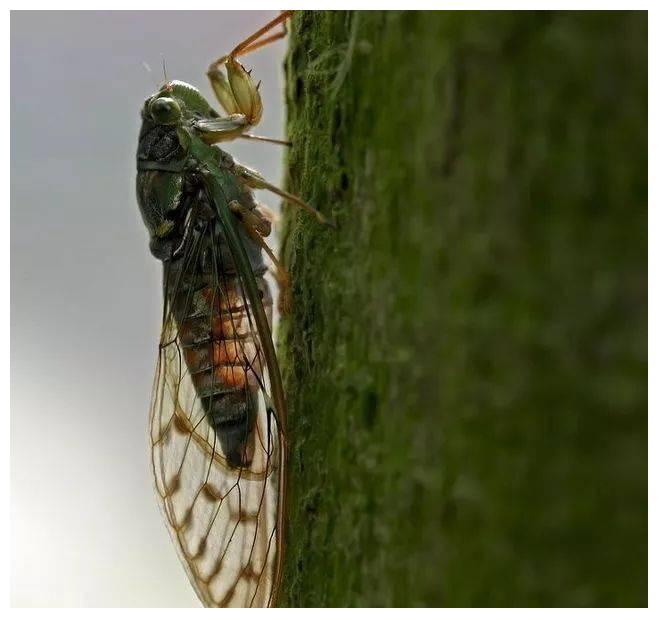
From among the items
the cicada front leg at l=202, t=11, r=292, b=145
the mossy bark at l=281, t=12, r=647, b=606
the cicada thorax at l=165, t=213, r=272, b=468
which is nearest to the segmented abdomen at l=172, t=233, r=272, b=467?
the cicada thorax at l=165, t=213, r=272, b=468

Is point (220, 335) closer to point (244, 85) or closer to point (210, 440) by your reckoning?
point (210, 440)

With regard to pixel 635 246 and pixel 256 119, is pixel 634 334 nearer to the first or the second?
pixel 635 246

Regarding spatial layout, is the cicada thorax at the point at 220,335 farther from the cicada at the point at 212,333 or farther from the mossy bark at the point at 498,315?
the mossy bark at the point at 498,315

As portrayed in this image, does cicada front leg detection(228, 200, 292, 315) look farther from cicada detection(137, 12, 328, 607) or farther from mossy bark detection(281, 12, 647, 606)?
mossy bark detection(281, 12, 647, 606)

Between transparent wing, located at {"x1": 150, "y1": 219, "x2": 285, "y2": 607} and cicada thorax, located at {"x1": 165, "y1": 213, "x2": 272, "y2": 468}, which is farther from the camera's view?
cicada thorax, located at {"x1": 165, "y1": 213, "x2": 272, "y2": 468}

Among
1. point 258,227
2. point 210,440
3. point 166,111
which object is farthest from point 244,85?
point 210,440

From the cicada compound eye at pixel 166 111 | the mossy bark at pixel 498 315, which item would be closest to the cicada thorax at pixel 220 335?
the cicada compound eye at pixel 166 111

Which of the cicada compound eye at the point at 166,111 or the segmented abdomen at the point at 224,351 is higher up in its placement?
the cicada compound eye at the point at 166,111

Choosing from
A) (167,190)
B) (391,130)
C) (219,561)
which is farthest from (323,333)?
(167,190)
